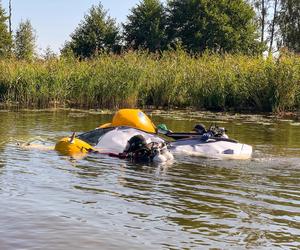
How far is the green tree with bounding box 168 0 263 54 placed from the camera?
49.1 metres

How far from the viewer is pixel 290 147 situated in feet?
41.3

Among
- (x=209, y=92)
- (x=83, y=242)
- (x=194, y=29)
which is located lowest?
(x=83, y=242)

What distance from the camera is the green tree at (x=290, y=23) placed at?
53594 mm

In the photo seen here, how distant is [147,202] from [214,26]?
1725 inches

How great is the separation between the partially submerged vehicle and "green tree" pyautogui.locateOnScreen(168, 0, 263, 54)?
37.4 metres

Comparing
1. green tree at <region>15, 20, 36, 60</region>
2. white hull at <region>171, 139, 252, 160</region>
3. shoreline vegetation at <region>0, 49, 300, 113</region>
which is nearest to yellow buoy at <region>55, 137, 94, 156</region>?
white hull at <region>171, 139, 252, 160</region>

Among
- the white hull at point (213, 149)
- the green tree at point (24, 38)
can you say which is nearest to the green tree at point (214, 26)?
the green tree at point (24, 38)

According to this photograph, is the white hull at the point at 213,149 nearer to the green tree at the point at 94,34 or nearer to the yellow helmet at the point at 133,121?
the yellow helmet at the point at 133,121

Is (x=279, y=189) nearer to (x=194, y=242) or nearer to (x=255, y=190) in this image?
(x=255, y=190)

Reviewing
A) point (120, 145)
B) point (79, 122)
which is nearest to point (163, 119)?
point (79, 122)

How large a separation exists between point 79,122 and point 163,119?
120 inches

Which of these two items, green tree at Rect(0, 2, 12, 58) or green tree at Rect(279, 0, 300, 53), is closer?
green tree at Rect(0, 2, 12, 58)

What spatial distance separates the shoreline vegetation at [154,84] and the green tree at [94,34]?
78.3ft

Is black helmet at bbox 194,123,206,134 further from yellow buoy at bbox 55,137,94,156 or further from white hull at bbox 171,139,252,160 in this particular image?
yellow buoy at bbox 55,137,94,156
